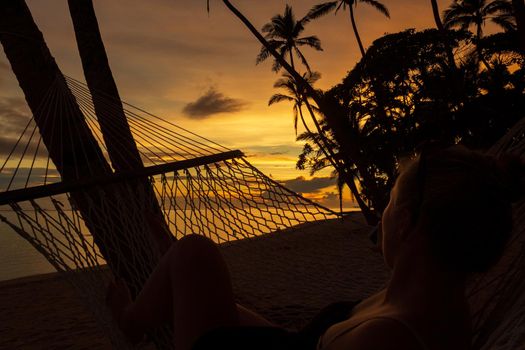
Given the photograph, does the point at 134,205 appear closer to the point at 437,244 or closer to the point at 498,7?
the point at 437,244

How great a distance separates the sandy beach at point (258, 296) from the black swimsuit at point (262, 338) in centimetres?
125

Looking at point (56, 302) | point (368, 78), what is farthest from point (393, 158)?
point (56, 302)

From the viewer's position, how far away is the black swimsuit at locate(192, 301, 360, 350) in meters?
0.99

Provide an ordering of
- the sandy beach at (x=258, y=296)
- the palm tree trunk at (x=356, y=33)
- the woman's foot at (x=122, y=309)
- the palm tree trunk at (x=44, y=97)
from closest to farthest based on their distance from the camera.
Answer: the woman's foot at (x=122, y=309) → the palm tree trunk at (x=44, y=97) → the sandy beach at (x=258, y=296) → the palm tree trunk at (x=356, y=33)

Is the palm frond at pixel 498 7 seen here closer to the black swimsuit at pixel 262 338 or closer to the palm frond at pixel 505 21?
the palm frond at pixel 505 21

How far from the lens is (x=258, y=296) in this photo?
4215 millimetres

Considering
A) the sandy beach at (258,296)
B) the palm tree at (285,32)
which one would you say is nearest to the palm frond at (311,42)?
the palm tree at (285,32)

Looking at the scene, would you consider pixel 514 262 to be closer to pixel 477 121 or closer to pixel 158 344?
pixel 158 344

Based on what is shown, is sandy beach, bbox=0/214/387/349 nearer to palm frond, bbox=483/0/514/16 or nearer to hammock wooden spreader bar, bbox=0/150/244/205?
hammock wooden spreader bar, bbox=0/150/244/205

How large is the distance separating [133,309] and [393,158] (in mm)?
14714

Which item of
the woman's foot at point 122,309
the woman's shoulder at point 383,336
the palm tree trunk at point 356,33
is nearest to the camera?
the woman's shoulder at point 383,336

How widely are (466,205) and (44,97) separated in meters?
2.30

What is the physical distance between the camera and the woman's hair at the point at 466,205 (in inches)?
29.4

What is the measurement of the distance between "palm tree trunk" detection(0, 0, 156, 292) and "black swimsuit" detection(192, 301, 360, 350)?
140cm
